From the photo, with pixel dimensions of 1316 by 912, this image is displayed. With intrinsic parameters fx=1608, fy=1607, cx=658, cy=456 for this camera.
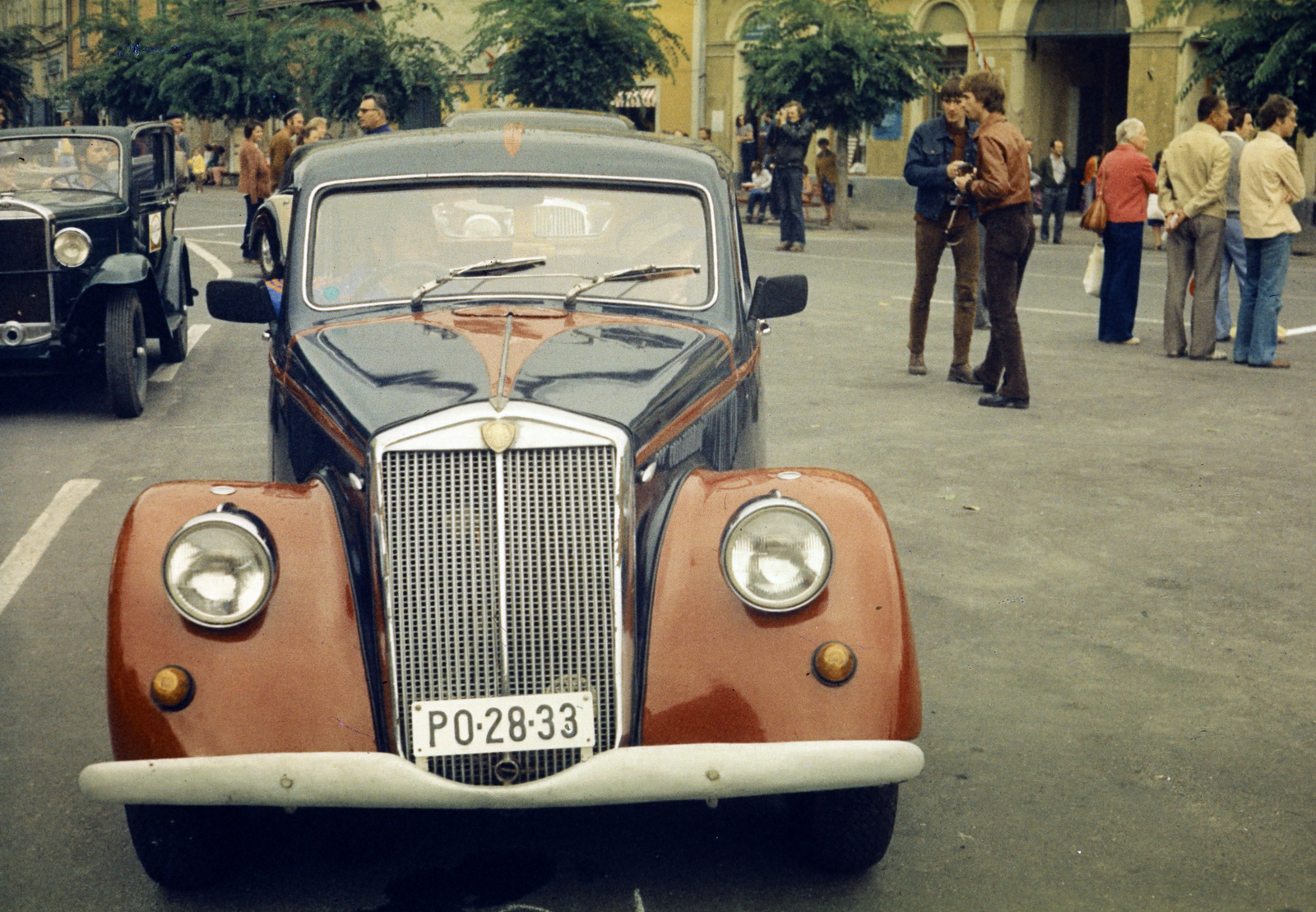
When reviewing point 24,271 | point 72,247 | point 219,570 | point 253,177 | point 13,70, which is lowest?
point 219,570

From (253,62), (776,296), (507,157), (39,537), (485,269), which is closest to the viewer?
(485,269)

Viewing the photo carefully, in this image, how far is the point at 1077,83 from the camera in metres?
35.1

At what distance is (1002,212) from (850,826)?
678cm

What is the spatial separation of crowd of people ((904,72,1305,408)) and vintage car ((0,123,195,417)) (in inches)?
202

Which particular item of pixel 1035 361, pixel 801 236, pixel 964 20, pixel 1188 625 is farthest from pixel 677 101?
pixel 1188 625

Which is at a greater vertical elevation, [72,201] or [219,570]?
[72,201]

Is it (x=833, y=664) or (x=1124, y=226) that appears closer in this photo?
(x=833, y=664)

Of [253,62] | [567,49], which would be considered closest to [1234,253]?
[567,49]

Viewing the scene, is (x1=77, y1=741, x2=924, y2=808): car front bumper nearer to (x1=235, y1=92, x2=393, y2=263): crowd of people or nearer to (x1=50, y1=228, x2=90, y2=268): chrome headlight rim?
(x1=50, y1=228, x2=90, y2=268): chrome headlight rim

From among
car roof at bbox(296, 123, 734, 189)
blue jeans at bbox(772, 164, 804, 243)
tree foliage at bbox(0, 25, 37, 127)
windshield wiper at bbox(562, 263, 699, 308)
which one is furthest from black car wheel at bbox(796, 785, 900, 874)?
tree foliage at bbox(0, 25, 37, 127)

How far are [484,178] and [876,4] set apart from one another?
28003 millimetres

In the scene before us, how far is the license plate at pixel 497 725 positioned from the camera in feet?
11.6

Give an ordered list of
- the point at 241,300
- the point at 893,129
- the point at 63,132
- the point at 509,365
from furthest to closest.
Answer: the point at 893,129
the point at 63,132
the point at 241,300
the point at 509,365

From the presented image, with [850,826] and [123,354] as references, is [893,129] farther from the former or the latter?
[850,826]
